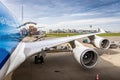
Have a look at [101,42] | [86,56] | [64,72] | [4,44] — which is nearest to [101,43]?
[101,42]

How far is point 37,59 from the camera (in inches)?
478

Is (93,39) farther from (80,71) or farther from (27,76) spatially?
(27,76)

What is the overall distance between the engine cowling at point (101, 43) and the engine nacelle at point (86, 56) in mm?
4897

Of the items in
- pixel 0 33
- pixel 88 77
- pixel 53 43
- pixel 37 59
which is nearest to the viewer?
pixel 0 33

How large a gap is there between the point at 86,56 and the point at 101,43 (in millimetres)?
5352

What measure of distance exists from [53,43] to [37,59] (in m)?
2.07

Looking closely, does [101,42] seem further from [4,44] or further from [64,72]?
[4,44]

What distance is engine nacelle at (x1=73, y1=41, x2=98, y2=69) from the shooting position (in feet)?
29.1

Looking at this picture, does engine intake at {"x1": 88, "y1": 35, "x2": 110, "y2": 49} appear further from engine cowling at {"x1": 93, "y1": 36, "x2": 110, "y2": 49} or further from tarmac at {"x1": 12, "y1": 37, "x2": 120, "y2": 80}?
tarmac at {"x1": 12, "y1": 37, "x2": 120, "y2": 80}

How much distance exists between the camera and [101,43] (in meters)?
14.5

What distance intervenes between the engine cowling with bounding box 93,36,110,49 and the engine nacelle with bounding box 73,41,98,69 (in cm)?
490

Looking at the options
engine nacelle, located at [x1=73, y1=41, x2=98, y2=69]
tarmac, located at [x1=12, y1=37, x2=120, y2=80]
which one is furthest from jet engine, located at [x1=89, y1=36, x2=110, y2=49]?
engine nacelle, located at [x1=73, y1=41, x2=98, y2=69]

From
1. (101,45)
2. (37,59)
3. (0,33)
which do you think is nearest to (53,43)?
(37,59)

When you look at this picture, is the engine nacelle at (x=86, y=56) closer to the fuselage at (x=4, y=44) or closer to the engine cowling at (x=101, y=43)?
the fuselage at (x=4, y=44)
